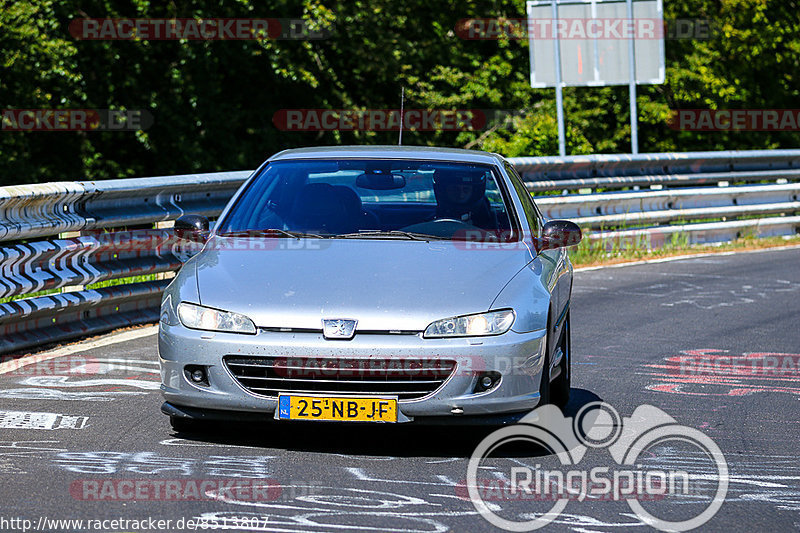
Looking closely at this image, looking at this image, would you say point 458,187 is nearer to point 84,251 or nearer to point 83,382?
point 83,382

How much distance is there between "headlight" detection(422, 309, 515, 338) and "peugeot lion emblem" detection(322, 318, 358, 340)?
12.8 inches

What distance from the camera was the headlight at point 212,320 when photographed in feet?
20.6

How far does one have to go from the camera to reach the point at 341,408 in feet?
20.2

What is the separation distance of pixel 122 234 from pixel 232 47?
18.5m

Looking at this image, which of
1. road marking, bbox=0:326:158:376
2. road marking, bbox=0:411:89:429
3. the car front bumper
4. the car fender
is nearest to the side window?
the car fender

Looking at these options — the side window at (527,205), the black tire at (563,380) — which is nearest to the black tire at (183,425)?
the black tire at (563,380)

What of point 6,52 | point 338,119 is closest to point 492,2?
point 338,119

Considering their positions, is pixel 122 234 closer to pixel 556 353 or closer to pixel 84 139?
pixel 556 353

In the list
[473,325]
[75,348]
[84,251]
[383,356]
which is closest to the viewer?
[383,356]

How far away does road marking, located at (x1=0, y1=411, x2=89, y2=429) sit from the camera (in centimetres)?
689

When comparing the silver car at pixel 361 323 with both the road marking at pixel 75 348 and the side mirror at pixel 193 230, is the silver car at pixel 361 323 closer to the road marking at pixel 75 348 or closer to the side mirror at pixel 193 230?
the side mirror at pixel 193 230

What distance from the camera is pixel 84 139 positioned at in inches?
1122

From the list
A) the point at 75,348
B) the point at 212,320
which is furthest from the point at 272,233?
the point at 75,348

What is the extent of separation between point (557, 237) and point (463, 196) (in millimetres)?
562
